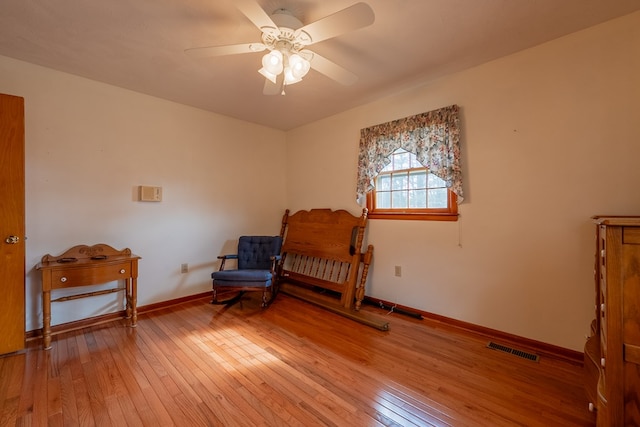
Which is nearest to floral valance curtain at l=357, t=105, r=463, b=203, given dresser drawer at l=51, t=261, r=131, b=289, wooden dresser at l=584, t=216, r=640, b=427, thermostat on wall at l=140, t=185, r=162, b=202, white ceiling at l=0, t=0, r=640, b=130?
white ceiling at l=0, t=0, r=640, b=130

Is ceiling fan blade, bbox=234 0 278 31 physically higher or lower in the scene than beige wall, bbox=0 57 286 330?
higher

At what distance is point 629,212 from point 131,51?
13.2ft

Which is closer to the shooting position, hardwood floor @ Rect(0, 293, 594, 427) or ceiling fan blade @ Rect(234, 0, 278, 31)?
ceiling fan blade @ Rect(234, 0, 278, 31)

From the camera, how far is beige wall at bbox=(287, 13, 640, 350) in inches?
77.1

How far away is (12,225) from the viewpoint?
214cm

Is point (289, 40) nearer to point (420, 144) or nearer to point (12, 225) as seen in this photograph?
point (420, 144)

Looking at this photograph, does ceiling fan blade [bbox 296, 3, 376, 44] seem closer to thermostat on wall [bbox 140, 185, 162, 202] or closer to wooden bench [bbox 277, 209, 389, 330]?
wooden bench [bbox 277, 209, 389, 330]

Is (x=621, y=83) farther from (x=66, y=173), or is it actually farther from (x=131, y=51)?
(x=66, y=173)

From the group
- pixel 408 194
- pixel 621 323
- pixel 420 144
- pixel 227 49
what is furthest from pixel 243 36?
pixel 621 323

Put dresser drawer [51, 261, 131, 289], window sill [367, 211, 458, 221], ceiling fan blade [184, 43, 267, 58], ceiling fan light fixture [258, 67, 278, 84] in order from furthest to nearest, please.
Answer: window sill [367, 211, 458, 221] < dresser drawer [51, 261, 131, 289] < ceiling fan light fixture [258, 67, 278, 84] < ceiling fan blade [184, 43, 267, 58]

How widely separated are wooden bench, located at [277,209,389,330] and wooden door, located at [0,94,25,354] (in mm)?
2457

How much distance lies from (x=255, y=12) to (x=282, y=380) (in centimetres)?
229

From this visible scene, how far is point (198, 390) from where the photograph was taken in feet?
5.76

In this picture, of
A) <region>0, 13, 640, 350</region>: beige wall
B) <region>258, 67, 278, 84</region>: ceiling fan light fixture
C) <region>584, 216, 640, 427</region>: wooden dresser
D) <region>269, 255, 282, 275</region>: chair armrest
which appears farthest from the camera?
<region>269, 255, 282, 275</region>: chair armrest
